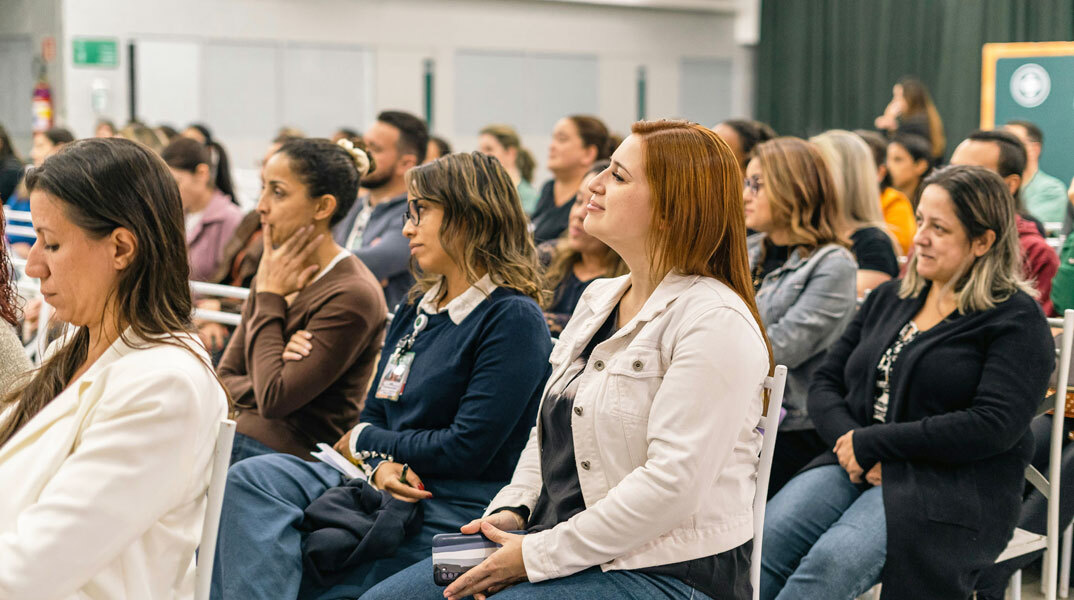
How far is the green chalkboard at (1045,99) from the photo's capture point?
609 cm

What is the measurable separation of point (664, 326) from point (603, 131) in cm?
384

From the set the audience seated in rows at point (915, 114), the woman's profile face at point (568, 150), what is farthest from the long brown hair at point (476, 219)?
the audience seated in rows at point (915, 114)

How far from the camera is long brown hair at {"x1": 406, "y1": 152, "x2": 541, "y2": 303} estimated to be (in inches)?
89.4

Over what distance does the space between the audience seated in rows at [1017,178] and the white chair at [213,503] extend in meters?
2.82

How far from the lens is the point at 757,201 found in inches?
121

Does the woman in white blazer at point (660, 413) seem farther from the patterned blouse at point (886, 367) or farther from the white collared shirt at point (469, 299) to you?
the patterned blouse at point (886, 367)

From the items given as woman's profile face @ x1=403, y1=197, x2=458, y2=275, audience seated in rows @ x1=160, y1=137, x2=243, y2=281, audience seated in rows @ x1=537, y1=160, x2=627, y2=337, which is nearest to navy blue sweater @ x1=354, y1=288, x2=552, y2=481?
woman's profile face @ x1=403, y1=197, x2=458, y2=275

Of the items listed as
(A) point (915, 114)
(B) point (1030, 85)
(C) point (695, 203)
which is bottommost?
(C) point (695, 203)

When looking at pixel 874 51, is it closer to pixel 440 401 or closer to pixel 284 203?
pixel 284 203

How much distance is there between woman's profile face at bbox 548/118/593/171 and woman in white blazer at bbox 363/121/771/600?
11.5ft

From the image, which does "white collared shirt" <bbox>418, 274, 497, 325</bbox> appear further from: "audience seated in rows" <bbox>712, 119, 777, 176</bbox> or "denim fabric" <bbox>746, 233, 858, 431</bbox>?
"audience seated in rows" <bbox>712, 119, 777, 176</bbox>

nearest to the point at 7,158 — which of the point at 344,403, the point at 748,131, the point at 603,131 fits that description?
the point at 603,131

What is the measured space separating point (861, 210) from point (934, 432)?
135 centimetres

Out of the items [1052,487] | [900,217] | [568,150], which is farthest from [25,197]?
[1052,487]
